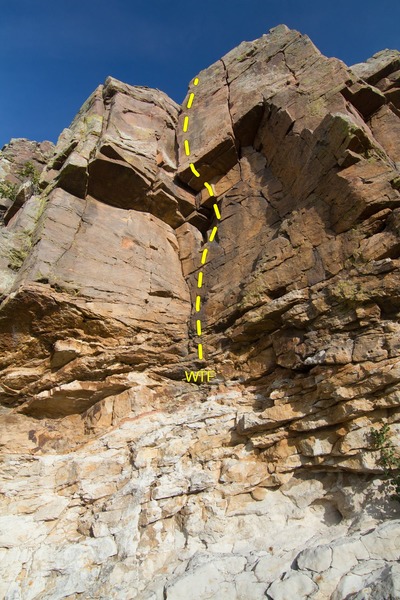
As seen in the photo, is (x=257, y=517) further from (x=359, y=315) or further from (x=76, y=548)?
(x=359, y=315)

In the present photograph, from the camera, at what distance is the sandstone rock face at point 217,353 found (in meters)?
7.14

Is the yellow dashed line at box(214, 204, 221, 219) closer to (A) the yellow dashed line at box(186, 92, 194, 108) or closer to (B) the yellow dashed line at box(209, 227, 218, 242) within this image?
(B) the yellow dashed line at box(209, 227, 218, 242)

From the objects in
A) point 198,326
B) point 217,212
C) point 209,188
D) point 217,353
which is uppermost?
point 209,188

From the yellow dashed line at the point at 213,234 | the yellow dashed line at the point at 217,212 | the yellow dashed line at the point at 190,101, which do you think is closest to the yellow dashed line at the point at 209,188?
the yellow dashed line at the point at 217,212

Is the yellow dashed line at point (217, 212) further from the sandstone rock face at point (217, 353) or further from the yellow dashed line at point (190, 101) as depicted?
the yellow dashed line at point (190, 101)

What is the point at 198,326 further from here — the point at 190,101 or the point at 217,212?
the point at 190,101

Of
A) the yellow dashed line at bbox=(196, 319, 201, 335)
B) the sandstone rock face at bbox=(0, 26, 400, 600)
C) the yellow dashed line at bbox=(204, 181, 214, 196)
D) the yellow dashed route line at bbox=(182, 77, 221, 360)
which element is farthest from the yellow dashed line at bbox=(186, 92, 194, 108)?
the yellow dashed line at bbox=(196, 319, 201, 335)

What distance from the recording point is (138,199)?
14.9m

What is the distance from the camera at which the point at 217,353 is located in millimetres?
11484

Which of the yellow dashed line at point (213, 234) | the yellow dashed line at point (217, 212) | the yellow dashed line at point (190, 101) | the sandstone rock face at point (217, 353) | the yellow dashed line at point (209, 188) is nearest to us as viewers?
the sandstone rock face at point (217, 353)

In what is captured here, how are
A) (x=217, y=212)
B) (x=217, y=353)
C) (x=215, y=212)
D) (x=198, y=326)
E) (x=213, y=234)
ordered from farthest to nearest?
(x=215, y=212) < (x=217, y=212) < (x=213, y=234) < (x=198, y=326) < (x=217, y=353)

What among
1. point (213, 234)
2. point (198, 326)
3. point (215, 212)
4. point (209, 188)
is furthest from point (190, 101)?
point (198, 326)

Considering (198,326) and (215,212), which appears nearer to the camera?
(198,326)

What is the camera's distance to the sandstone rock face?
7141 millimetres
